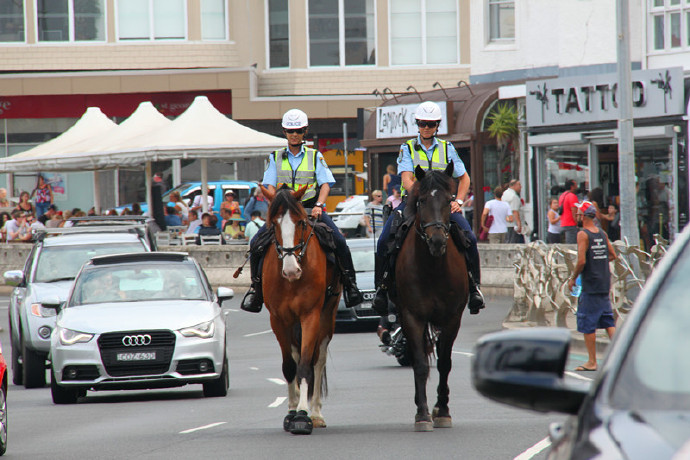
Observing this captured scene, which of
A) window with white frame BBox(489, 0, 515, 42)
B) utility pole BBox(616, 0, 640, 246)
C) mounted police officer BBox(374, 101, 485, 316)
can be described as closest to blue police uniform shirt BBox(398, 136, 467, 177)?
mounted police officer BBox(374, 101, 485, 316)

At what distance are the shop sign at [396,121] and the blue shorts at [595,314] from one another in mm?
19720

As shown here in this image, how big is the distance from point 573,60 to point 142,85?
20.4 metres

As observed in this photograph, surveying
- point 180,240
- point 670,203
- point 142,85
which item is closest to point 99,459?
point 670,203

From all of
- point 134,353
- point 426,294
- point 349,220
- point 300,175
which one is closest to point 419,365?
point 426,294

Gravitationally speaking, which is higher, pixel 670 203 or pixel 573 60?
pixel 573 60

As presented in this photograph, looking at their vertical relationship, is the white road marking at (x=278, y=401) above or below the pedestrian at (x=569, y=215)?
below

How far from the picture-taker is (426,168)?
11648mm

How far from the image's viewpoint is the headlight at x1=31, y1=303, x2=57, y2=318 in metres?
16.6

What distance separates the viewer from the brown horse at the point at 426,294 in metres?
10.7

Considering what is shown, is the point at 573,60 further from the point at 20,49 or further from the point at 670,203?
the point at 20,49

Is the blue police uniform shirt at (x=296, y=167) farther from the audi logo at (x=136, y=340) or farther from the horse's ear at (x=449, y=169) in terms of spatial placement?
the audi logo at (x=136, y=340)

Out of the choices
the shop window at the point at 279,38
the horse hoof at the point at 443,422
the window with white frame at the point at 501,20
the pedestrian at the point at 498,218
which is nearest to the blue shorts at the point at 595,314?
the horse hoof at the point at 443,422

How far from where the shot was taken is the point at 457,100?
116ft

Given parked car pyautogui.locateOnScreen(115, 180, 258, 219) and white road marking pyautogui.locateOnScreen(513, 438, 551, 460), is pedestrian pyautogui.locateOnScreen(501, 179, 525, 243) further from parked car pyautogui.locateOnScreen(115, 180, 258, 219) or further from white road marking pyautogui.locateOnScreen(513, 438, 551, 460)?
white road marking pyautogui.locateOnScreen(513, 438, 551, 460)
